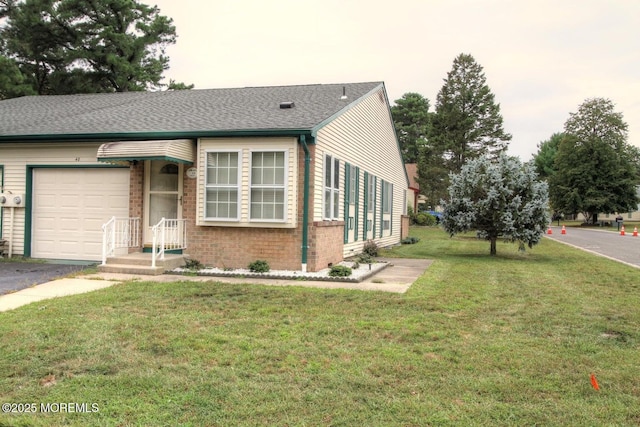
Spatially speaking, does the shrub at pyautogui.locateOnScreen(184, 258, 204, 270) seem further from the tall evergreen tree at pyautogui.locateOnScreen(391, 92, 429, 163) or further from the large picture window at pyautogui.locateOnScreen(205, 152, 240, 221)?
the tall evergreen tree at pyautogui.locateOnScreen(391, 92, 429, 163)

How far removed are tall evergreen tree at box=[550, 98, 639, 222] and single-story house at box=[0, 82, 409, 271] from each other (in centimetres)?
4046

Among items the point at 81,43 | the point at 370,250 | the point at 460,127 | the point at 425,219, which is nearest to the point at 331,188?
the point at 370,250

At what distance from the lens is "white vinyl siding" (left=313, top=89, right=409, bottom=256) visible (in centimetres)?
1104

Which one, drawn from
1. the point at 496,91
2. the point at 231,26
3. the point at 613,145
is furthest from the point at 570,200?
the point at 231,26

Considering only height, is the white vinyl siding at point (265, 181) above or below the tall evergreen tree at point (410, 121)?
below

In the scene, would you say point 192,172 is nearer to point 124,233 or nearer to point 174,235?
point 174,235

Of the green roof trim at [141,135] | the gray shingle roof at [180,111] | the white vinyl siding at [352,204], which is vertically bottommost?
the white vinyl siding at [352,204]

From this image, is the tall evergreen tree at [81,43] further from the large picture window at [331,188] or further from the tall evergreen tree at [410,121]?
the tall evergreen tree at [410,121]

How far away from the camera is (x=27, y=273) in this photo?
950 cm

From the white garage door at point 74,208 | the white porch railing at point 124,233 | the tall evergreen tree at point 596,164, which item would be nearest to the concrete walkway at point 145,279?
the white porch railing at point 124,233

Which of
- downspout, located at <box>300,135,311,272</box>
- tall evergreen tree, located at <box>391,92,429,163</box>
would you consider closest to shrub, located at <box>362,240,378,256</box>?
downspout, located at <box>300,135,311,272</box>

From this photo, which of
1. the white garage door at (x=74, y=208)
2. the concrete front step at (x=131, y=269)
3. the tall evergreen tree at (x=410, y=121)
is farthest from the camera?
the tall evergreen tree at (x=410, y=121)

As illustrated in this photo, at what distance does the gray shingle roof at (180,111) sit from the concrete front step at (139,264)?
2.62 metres

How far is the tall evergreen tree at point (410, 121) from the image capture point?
6228 centimetres
